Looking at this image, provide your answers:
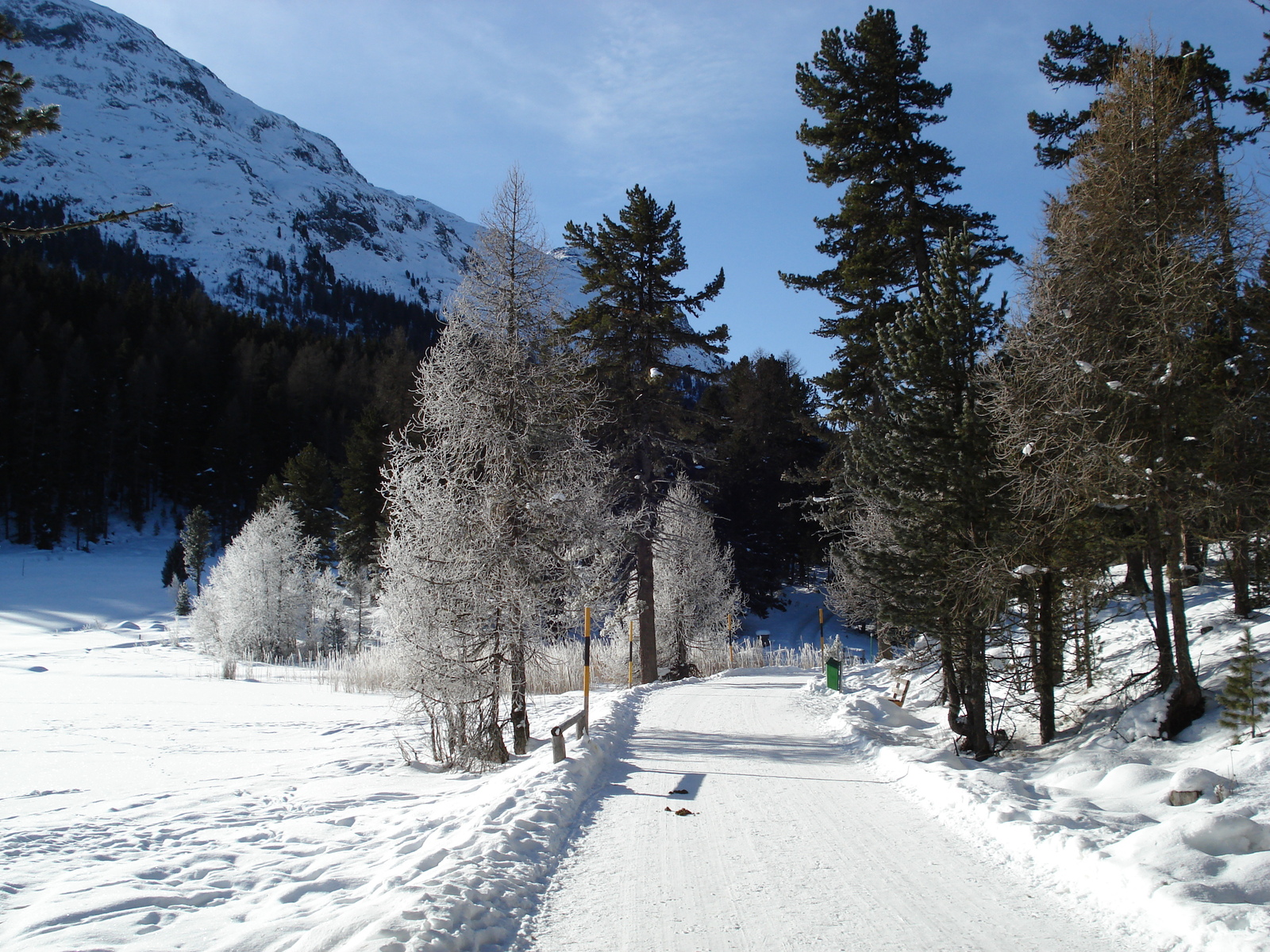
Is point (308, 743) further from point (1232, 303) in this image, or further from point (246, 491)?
point (246, 491)

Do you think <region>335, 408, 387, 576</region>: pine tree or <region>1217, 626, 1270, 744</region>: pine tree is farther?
<region>335, 408, 387, 576</region>: pine tree

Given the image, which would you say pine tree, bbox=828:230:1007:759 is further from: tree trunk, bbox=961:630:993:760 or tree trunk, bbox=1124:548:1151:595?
tree trunk, bbox=1124:548:1151:595

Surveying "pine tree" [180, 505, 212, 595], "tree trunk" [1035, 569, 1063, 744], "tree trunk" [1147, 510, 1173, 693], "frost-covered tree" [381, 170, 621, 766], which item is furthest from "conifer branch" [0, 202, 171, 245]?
"pine tree" [180, 505, 212, 595]

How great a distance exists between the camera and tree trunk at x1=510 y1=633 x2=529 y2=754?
36.5 feet

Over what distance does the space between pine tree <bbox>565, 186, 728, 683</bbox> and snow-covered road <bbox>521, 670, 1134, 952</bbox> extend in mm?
13082

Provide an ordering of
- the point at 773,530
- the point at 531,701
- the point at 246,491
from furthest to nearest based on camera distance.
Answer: the point at 246,491
the point at 773,530
the point at 531,701

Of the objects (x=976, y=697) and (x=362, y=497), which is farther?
(x=362, y=497)

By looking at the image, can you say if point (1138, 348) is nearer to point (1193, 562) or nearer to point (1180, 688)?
point (1180, 688)

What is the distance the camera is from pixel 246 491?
73.4m

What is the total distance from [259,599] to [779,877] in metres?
40.8

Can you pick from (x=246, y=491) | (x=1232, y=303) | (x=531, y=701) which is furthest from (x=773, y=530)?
(x=246, y=491)

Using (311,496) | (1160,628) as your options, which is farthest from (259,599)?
(1160,628)

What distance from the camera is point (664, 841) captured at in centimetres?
603

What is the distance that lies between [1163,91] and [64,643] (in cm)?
4706
